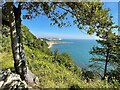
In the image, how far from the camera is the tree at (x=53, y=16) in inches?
291

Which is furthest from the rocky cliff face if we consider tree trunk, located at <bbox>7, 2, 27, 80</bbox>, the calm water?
the calm water

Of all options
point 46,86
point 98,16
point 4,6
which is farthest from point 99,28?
point 4,6

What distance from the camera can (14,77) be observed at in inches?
298

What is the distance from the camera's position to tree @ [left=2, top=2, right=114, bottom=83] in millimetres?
7391

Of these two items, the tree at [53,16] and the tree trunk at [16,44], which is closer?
the tree at [53,16]

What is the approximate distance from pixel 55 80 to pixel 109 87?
10.5ft

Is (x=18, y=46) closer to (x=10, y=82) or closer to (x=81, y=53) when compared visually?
(x=10, y=82)

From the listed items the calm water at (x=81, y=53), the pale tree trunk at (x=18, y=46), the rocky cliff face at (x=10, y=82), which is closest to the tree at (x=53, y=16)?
the pale tree trunk at (x=18, y=46)

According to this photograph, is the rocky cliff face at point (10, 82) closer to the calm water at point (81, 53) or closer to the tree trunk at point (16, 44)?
the tree trunk at point (16, 44)

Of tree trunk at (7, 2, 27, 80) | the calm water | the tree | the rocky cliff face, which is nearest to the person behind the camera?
the rocky cliff face

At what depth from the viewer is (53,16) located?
29.3ft

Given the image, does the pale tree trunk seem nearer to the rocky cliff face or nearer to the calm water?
the rocky cliff face

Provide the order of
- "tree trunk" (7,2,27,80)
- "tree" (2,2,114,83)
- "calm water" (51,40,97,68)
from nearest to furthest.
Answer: "tree" (2,2,114,83)
"tree trunk" (7,2,27,80)
"calm water" (51,40,97,68)

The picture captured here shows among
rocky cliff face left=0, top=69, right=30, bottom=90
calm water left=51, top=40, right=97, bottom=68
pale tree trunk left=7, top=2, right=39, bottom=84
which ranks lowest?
calm water left=51, top=40, right=97, bottom=68
